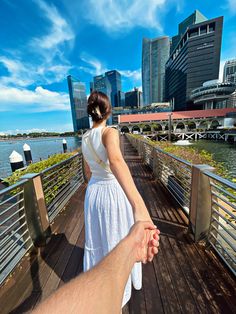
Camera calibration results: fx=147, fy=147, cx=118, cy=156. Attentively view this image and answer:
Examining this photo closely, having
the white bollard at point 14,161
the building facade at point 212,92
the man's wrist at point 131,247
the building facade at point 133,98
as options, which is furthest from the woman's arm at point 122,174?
the building facade at point 133,98

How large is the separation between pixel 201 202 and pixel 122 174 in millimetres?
1534

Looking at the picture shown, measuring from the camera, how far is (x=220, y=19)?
60594mm

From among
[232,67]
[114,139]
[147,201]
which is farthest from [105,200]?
[232,67]

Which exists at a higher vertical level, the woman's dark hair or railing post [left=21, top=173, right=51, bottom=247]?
the woman's dark hair

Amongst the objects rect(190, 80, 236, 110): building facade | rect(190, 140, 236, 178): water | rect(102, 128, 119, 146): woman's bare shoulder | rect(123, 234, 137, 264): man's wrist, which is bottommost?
rect(190, 140, 236, 178): water

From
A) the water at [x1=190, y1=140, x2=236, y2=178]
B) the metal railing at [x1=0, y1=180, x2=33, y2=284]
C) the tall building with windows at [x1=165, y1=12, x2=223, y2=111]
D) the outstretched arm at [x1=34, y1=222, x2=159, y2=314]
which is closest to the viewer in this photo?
the outstretched arm at [x1=34, y1=222, x2=159, y2=314]

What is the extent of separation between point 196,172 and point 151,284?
4.55ft

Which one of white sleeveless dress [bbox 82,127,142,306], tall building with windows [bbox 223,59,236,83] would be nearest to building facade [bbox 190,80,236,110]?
tall building with windows [bbox 223,59,236,83]

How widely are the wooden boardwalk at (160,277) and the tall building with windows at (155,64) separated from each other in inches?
4602

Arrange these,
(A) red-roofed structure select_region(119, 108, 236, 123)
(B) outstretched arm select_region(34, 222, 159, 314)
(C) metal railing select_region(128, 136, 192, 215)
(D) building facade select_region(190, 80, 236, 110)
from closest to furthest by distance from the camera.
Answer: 1. (B) outstretched arm select_region(34, 222, 159, 314)
2. (C) metal railing select_region(128, 136, 192, 215)
3. (A) red-roofed structure select_region(119, 108, 236, 123)
4. (D) building facade select_region(190, 80, 236, 110)

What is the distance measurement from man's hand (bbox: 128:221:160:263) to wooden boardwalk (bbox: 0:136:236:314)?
1.08 metres

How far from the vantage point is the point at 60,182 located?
141 inches

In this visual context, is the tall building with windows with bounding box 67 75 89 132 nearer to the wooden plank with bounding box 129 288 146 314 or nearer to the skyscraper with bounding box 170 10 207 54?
the skyscraper with bounding box 170 10 207 54

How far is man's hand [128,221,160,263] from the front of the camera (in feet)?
2.10
